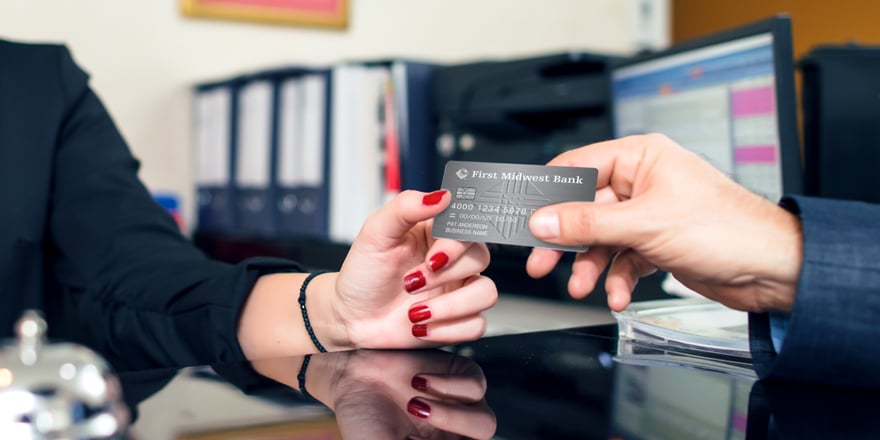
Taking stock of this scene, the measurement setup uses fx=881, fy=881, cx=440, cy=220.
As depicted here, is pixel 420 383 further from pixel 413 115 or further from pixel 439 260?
pixel 413 115

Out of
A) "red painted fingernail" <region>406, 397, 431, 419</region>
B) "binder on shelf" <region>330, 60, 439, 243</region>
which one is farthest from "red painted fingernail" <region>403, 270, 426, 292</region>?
"binder on shelf" <region>330, 60, 439, 243</region>

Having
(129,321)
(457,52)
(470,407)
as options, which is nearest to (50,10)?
(457,52)

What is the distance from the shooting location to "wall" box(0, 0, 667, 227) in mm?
2074

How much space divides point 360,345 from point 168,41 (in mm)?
1635

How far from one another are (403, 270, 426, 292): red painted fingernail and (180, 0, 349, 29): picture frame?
66.1 inches

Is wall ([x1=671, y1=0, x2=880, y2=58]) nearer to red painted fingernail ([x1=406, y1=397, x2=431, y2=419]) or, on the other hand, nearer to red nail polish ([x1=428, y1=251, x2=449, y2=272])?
red nail polish ([x1=428, y1=251, x2=449, y2=272])

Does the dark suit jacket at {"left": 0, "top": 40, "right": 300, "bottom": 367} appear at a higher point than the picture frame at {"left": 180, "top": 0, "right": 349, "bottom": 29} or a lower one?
lower

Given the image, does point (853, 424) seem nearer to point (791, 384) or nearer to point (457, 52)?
point (791, 384)

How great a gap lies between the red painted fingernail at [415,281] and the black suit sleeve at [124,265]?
0.26m

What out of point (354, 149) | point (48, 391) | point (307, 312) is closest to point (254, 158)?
point (354, 149)

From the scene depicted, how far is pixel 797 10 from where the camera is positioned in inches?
110

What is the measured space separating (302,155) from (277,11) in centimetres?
50

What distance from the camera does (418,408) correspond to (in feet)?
1.57

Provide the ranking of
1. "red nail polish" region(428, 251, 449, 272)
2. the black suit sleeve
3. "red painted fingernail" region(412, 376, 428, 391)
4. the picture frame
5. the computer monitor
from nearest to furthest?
"red painted fingernail" region(412, 376, 428, 391) → "red nail polish" region(428, 251, 449, 272) → the black suit sleeve → the computer monitor → the picture frame
